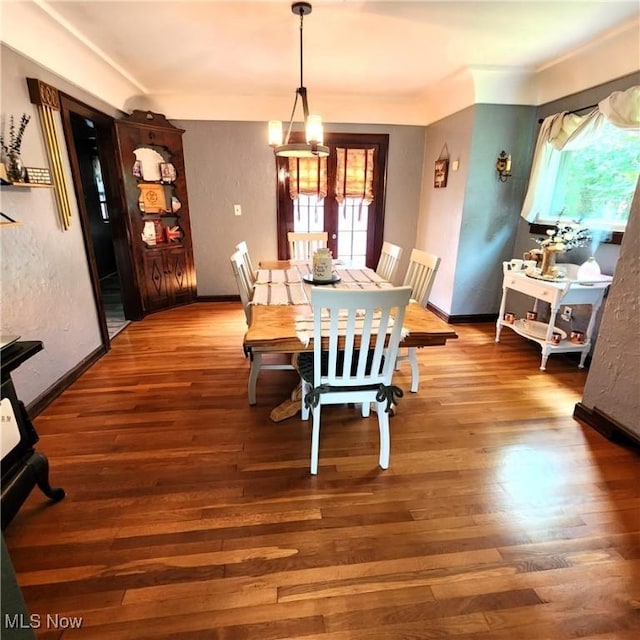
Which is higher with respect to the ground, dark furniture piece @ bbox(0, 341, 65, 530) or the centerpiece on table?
the centerpiece on table

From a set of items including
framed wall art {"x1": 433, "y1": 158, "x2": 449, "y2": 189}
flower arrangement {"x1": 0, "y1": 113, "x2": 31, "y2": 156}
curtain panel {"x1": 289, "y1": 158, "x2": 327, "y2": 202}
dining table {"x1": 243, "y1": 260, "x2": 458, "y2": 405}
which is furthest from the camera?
curtain panel {"x1": 289, "y1": 158, "x2": 327, "y2": 202}

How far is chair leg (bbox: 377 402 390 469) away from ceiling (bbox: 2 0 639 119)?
2365 mm

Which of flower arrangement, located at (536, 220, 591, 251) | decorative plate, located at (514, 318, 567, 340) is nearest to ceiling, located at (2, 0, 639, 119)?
flower arrangement, located at (536, 220, 591, 251)

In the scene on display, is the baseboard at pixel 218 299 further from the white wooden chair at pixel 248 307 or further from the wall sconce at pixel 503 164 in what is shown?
the wall sconce at pixel 503 164

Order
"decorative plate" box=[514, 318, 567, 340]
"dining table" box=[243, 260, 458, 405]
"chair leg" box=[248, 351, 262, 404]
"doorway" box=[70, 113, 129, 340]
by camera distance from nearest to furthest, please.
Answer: "dining table" box=[243, 260, 458, 405] < "chair leg" box=[248, 351, 262, 404] < "decorative plate" box=[514, 318, 567, 340] < "doorway" box=[70, 113, 129, 340]

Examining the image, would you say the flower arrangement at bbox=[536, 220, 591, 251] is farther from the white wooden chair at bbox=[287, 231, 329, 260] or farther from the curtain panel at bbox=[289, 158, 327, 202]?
the curtain panel at bbox=[289, 158, 327, 202]

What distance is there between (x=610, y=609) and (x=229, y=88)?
4.90 metres

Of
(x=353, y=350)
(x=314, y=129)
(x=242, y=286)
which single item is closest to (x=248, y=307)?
(x=242, y=286)

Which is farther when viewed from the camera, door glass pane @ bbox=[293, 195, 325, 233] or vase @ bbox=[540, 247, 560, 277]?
door glass pane @ bbox=[293, 195, 325, 233]

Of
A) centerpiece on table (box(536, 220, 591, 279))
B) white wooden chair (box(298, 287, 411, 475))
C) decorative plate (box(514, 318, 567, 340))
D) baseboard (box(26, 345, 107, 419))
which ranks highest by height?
centerpiece on table (box(536, 220, 591, 279))

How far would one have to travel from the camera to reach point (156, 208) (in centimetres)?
429

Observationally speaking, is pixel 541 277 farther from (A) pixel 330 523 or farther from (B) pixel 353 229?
(A) pixel 330 523

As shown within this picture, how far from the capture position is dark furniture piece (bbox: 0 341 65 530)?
4.48ft

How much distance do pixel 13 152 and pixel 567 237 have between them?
12.9 ft
